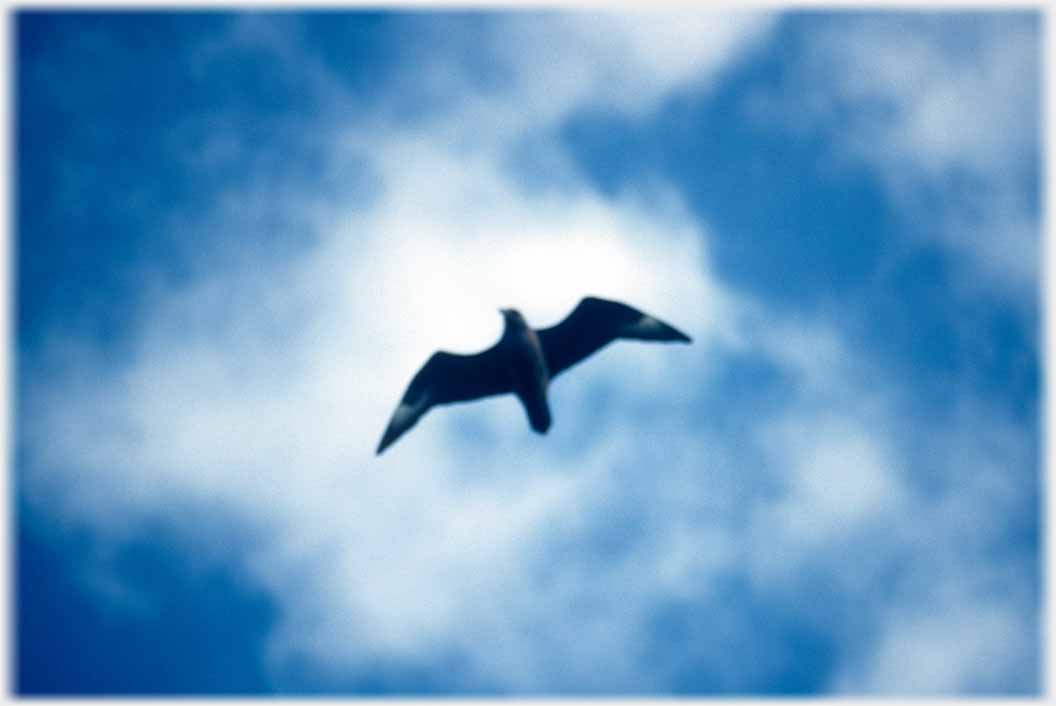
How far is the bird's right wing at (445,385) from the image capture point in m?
14.7

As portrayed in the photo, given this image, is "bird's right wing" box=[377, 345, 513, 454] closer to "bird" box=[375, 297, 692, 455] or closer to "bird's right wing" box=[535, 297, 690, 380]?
"bird" box=[375, 297, 692, 455]

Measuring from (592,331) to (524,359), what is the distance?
151 cm

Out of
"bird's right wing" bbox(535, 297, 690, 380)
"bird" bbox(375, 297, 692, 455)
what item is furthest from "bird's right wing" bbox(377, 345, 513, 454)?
"bird's right wing" bbox(535, 297, 690, 380)

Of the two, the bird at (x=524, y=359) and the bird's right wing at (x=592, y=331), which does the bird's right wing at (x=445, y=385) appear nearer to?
the bird at (x=524, y=359)

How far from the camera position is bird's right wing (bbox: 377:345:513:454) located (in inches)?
580

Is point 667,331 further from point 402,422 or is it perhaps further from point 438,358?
point 402,422

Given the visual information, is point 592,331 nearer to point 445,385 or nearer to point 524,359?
point 524,359

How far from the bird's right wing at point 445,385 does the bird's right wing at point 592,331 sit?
3.28 ft

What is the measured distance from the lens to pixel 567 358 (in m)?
14.8

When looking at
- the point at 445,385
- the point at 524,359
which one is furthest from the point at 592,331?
the point at 445,385

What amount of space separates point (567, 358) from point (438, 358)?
243 centimetres

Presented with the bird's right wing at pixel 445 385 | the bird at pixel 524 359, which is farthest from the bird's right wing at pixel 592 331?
the bird's right wing at pixel 445 385

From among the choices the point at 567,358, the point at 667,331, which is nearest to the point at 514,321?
the point at 567,358

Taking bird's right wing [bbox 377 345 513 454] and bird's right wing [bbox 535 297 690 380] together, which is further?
bird's right wing [bbox 377 345 513 454]
